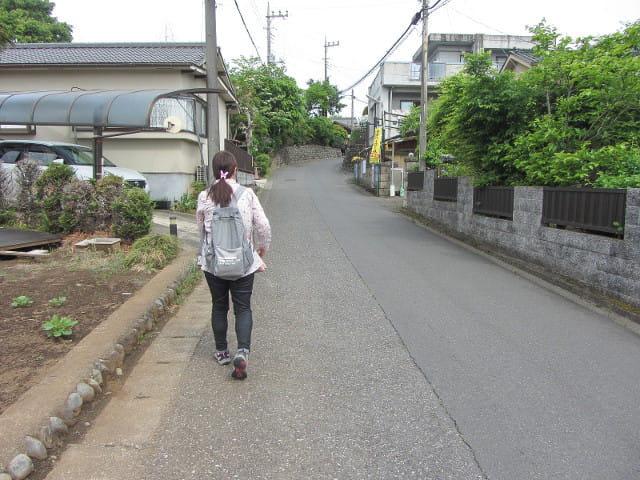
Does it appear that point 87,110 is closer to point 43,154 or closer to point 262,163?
point 43,154

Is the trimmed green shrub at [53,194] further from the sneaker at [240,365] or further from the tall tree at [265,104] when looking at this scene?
the tall tree at [265,104]

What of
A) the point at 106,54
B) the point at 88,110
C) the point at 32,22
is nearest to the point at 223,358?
the point at 88,110

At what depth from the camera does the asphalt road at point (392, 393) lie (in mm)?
2959

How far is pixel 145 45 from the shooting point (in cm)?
1850

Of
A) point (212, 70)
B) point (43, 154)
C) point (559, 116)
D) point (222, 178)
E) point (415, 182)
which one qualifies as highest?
point (212, 70)

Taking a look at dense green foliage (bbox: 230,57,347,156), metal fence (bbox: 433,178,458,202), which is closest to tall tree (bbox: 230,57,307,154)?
dense green foliage (bbox: 230,57,347,156)

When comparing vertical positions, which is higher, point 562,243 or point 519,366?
point 562,243

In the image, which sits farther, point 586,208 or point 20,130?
point 20,130

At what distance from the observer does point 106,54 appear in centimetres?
1684

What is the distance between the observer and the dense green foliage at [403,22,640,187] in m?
7.96

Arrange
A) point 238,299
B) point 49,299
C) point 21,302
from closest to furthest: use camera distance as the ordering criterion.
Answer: point 238,299
point 21,302
point 49,299

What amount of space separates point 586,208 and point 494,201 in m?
3.38

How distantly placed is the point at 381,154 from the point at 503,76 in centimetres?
1882

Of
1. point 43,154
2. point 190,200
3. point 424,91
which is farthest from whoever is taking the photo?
point 424,91
